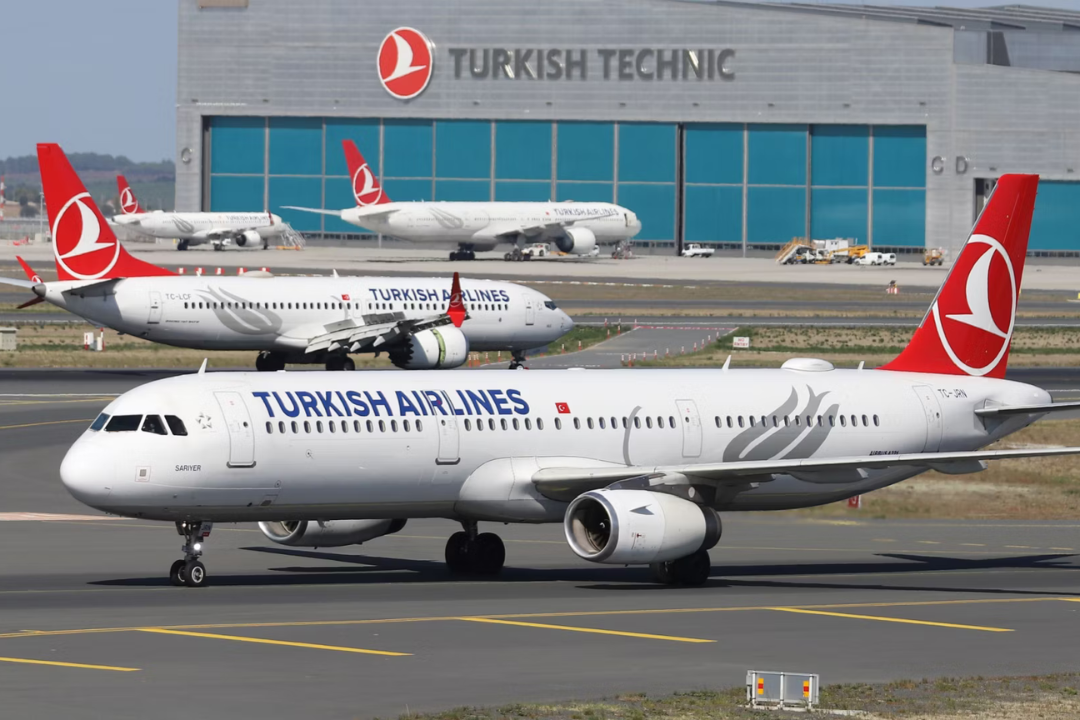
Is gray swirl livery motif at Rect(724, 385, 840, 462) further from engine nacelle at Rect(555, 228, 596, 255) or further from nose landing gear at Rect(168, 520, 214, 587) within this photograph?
engine nacelle at Rect(555, 228, 596, 255)

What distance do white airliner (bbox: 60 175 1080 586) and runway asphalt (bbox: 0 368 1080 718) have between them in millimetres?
1409

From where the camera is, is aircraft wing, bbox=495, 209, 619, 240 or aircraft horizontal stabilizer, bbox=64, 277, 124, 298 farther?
aircraft wing, bbox=495, 209, 619, 240

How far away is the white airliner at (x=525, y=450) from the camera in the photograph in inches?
1409

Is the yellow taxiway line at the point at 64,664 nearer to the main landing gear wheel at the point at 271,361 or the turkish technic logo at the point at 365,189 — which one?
the main landing gear wheel at the point at 271,361

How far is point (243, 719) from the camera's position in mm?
23344

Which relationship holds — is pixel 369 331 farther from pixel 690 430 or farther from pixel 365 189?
pixel 365 189

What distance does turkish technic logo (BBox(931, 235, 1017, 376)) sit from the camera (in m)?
45.8

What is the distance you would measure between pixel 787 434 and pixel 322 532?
10425 mm

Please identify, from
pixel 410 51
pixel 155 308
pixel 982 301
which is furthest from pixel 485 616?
pixel 410 51

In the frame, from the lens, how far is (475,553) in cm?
3978

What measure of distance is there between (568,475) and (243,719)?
50.9 ft

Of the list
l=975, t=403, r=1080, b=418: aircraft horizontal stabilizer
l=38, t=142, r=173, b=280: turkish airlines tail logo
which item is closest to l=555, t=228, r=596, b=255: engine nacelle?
l=38, t=142, r=173, b=280: turkish airlines tail logo

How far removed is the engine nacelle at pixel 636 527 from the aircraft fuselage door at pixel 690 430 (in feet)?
9.87

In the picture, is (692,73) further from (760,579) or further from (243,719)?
(243,719)
